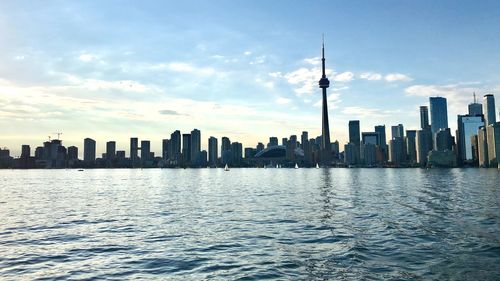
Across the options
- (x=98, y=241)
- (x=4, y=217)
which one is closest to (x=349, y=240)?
(x=98, y=241)

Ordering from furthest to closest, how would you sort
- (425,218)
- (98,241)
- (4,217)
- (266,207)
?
(266,207), (4,217), (425,218), (98,241)

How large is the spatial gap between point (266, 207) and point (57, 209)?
33.6 meters

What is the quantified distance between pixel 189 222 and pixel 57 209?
29.7 m

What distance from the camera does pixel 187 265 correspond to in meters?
26.8

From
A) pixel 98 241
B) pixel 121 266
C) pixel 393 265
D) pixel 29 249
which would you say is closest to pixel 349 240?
pixel 393 265

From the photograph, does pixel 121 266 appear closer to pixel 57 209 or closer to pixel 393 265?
pixel 393 265

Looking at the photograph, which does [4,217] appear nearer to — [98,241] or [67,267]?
[98,241]

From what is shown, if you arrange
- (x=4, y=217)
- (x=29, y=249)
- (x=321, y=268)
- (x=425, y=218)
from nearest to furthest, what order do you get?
(x=321, y=268), (x=29, y=249), (x=425, y=218), (x=4, y=217)

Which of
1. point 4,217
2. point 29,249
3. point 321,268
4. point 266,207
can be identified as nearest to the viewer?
point 321,268

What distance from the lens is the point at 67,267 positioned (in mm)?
26891

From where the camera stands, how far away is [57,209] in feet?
213

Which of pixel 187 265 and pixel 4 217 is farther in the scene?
pixel 4 217

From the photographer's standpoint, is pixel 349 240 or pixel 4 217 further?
pixel 4 217

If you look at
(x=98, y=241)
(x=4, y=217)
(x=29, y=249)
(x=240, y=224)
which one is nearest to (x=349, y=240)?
Answer: (x=240, y=224)
